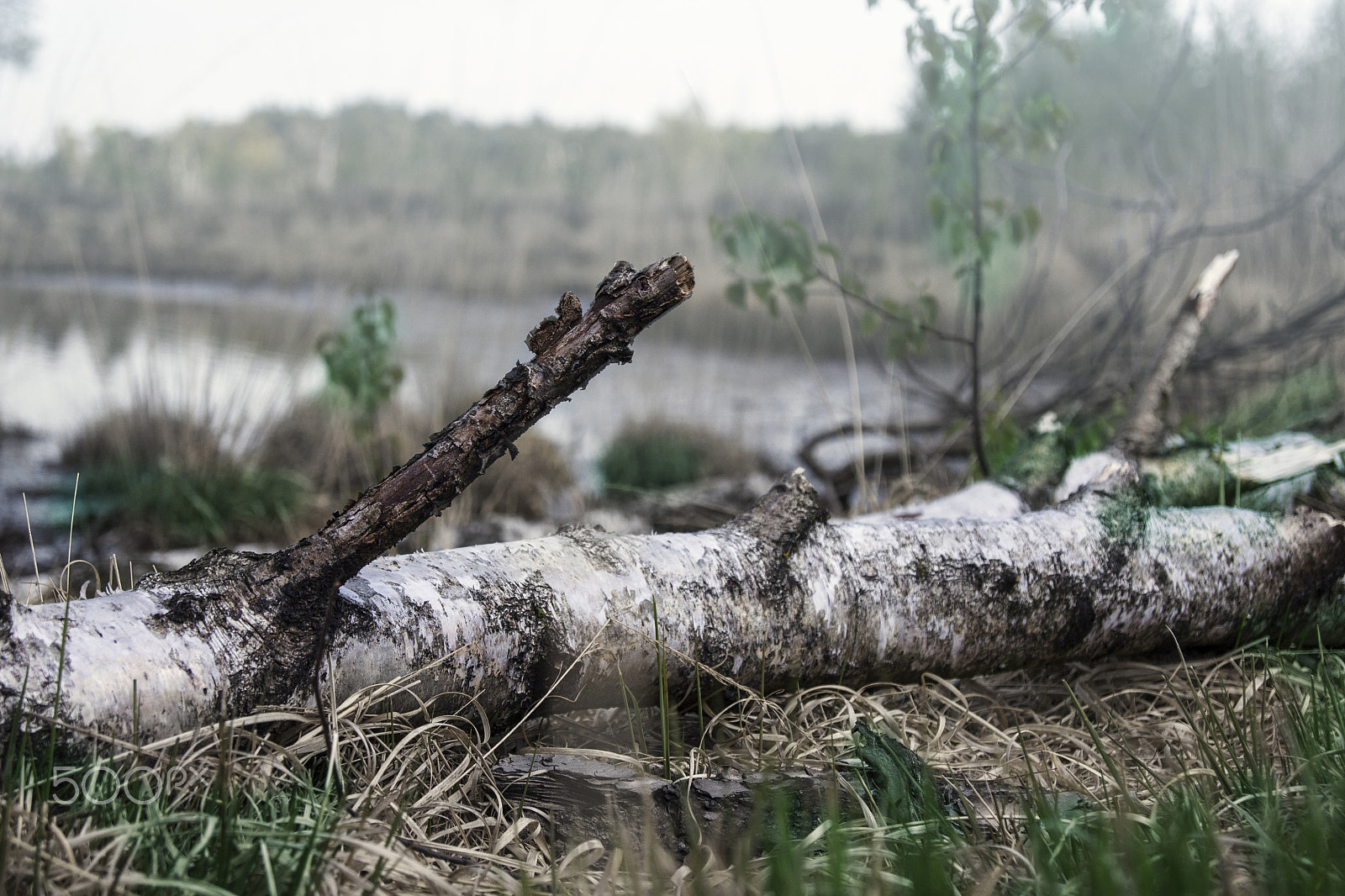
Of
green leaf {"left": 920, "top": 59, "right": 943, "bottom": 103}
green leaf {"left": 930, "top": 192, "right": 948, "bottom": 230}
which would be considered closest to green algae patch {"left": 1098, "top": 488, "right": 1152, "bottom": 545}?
green leaf {"left": 930, "top": 192, "right": 948, "bottom": 230}

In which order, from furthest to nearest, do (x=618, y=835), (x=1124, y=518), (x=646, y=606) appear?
(x=1124, y=518) < (x=646, y=606) < (x=618, y=835)

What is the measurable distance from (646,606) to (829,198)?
19.1 metres

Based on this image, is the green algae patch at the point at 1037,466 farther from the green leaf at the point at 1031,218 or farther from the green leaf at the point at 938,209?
the green leaf at the point at 938,209

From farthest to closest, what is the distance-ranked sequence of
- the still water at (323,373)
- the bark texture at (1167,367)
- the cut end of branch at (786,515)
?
the still water at (323,373)
the bark texture at (1167,367)
the cut end of branch at (786,515)

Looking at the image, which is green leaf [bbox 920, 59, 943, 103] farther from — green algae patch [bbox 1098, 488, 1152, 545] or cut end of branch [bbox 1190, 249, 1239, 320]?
green algae patch [bbox 1098, 488, 1152, 545]

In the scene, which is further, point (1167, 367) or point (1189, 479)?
point (1167, 367)

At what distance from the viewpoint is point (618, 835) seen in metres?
0.89

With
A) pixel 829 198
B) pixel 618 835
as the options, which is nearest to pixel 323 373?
pixel 618 835

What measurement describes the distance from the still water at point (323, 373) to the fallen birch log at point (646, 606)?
5.48ft

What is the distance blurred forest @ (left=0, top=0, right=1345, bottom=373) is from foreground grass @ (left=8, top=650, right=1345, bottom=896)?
72.9 inches

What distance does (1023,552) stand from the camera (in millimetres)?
1593

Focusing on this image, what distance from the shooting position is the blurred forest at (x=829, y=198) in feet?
13.8

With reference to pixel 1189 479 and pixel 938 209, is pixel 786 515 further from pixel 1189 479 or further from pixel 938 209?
pixel 938 209

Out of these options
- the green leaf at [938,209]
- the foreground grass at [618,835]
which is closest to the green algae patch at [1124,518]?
the foreground grass at [618,835]
